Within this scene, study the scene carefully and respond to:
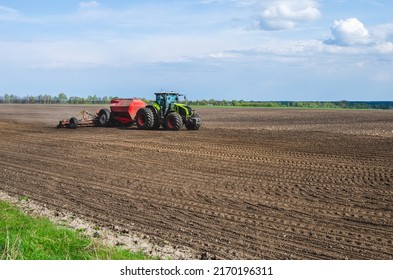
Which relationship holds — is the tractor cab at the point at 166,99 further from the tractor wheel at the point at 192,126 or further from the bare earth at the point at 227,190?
the bare earth at the point at 227,190

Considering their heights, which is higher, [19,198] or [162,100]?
[162,100]

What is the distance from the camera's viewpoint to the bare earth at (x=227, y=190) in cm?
859

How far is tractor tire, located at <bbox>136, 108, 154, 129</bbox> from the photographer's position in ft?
88.9

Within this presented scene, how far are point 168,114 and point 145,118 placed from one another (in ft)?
4.01

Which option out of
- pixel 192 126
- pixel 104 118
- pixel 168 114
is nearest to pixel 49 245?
pixel 168 114

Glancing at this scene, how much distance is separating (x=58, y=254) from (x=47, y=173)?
7.23 m

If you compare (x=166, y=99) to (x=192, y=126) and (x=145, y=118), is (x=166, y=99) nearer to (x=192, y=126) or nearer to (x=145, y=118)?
(x=145, y=118)

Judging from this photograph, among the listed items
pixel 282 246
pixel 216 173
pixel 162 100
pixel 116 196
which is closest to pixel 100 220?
pixel 116 196

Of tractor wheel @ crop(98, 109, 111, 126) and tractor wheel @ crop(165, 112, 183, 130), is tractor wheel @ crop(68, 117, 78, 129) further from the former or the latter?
tractor wheel @ crop(165, 112, 183, 130)

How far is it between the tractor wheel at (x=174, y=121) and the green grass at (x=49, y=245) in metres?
17.2

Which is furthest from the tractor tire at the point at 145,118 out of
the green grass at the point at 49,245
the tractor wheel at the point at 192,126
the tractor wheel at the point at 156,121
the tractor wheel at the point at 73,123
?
the green grass at the point at 49,245

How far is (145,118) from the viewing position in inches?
1079

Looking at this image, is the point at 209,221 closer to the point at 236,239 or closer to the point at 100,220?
the point at 236,239

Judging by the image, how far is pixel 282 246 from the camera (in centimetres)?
822
